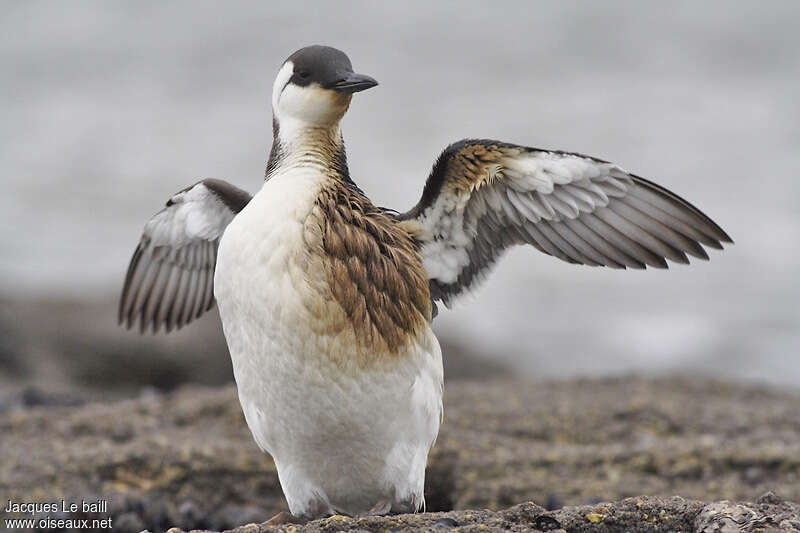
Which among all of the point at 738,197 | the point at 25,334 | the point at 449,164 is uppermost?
the point at 738,197

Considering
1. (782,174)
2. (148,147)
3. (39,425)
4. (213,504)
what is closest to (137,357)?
(39,425)

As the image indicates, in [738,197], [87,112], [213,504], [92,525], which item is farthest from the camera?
[87,112]

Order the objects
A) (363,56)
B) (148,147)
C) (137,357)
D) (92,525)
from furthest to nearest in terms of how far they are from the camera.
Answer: (363,56) → (148,147) → (137,357) → (92,525)

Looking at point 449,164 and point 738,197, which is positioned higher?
point 738,197

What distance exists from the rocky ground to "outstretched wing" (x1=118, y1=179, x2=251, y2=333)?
1.05m

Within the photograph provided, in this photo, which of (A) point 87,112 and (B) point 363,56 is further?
(B) point 363,56

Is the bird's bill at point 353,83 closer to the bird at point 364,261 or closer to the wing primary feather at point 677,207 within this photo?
the bird at point 364,261

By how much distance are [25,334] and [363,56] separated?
16816 mm

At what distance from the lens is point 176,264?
7.20 m

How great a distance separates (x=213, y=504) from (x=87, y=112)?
2063 centimetres

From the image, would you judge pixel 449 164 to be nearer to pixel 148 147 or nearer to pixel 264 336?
pixel 264 336

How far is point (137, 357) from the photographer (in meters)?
12.7

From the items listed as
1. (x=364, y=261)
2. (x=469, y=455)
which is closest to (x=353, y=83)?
(x=364, y=261)

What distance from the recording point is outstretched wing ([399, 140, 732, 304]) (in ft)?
18.7
